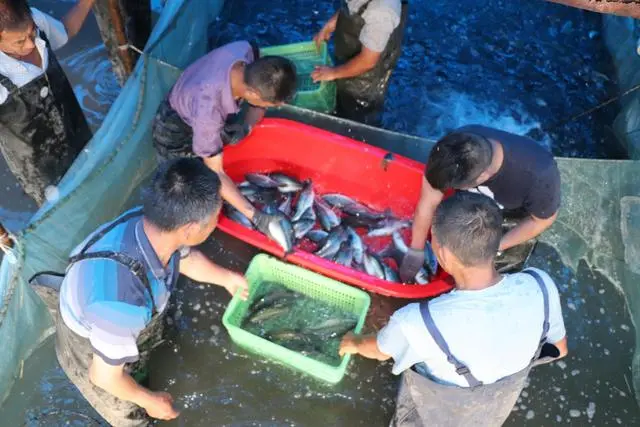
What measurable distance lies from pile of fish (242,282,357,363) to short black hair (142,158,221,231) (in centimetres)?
149

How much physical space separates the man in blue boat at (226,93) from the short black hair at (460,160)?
1.23m

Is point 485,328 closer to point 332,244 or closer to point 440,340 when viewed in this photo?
point 440,340

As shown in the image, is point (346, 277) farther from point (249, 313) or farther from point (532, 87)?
point (532, 87)

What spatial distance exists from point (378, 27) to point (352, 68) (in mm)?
468

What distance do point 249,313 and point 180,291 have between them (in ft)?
2.42

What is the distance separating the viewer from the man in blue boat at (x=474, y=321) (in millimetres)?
2662

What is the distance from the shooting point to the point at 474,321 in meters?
2.64

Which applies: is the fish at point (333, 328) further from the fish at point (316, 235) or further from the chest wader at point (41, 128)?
the chest wader at point (41, 128)

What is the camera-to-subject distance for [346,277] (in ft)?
13.6

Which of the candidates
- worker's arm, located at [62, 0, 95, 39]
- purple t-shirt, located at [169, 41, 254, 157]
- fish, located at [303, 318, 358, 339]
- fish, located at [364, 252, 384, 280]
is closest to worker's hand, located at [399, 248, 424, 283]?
fish, located at [364, 252, 384, 280]

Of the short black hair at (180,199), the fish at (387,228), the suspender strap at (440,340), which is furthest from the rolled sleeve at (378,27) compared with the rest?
the suspender strap at (440,340)

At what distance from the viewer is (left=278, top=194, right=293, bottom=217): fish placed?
4.79m

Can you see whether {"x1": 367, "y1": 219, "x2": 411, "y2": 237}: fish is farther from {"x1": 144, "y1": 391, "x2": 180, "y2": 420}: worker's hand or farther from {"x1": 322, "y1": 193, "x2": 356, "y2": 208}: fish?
{"x1": 144, "y1": 391, "x2": 180, "y2": 420}: worker's hand

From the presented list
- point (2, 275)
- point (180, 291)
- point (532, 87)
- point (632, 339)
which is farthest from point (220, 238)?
point (532, 87)
